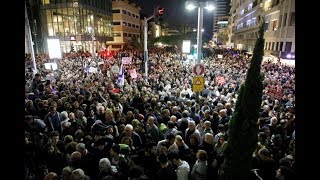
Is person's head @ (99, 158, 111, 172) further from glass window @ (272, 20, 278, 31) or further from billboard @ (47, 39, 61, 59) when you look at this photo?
glass window @ (272, 20, 278, 31)

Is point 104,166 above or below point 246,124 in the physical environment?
below

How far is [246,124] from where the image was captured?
3846mm

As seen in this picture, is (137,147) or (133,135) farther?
(133,135)

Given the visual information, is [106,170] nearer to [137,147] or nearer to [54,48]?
[137,147]

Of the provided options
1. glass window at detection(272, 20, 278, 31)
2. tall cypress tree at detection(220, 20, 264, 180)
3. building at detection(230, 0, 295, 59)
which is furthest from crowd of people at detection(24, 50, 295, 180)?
glass window at detection(272, 20, 278, 31)

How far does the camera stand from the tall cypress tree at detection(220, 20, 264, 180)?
3791 mm

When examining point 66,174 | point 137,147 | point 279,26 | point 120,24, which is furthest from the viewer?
point 120,24

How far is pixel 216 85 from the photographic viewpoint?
17.4 m

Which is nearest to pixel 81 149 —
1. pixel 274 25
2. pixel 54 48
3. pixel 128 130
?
pixel 128 130

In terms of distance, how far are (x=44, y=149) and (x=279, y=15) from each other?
43.8m

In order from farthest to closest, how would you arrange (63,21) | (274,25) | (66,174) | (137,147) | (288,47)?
(63,21)
(274,25)
(288,47)
(137,147)
(66,174)
